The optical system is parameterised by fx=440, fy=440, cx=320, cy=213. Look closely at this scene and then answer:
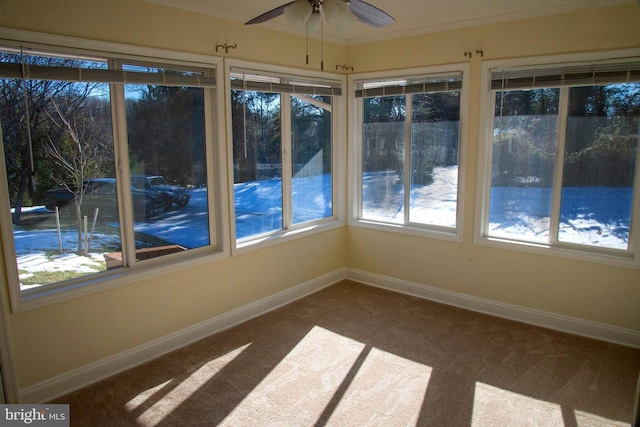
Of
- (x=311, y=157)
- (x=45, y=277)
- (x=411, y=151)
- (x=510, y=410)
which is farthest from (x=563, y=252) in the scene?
(x=45, y=277)

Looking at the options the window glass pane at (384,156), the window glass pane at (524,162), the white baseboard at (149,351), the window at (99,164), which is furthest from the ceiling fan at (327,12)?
the white baseboard at (149,351)

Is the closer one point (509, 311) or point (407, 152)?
point (509, 311)

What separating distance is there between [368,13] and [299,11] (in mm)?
413

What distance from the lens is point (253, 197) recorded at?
3.79 m

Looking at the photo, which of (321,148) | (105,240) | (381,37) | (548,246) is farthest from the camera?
(321,148)

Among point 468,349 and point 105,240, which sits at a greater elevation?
point 105,240

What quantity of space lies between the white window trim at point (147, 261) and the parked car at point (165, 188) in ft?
0.76

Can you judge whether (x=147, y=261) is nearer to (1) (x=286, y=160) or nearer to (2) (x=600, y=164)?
(1) (x=286, y=160)

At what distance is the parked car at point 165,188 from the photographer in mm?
3004

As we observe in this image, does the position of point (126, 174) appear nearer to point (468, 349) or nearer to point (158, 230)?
point (158, 230)

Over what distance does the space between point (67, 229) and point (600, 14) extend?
3.81 m

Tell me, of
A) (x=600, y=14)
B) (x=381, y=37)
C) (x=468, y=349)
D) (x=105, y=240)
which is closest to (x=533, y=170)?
(x=600, y=14)

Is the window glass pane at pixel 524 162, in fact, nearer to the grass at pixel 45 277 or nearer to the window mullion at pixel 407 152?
the window mullion at pixel 407 152

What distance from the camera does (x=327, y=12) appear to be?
6.48 ft
